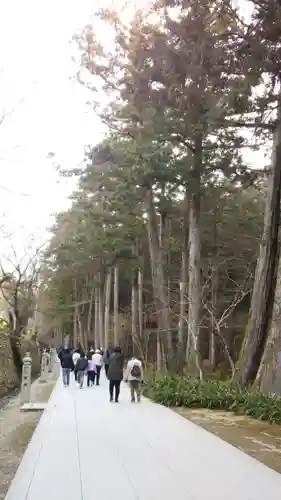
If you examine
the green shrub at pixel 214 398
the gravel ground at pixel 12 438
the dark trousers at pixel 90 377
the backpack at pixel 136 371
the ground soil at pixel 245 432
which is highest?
the backpack at pixel 136 371

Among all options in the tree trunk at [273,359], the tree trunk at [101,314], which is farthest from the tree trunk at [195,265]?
the tree trunk at [101,314]

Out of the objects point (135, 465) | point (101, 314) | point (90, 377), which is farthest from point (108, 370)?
point (101, 314)

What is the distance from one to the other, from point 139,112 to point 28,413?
8.71 m

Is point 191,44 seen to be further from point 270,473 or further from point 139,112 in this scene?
point 270,473

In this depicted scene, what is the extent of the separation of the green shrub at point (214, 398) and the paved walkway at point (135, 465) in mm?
1717

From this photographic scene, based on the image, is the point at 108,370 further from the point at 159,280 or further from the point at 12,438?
the point at 159,280

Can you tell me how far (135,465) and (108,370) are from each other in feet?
30.1

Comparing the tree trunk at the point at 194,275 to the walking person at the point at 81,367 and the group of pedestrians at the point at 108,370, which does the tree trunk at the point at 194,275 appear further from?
the walking person at the point at 81,367

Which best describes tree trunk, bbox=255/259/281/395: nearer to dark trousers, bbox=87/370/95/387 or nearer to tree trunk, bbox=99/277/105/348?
dark trousers, bbox=87/370/95/387

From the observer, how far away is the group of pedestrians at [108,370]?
16.7 metres

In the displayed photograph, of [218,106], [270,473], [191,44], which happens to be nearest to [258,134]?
[218,106]

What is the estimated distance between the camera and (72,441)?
10.2m

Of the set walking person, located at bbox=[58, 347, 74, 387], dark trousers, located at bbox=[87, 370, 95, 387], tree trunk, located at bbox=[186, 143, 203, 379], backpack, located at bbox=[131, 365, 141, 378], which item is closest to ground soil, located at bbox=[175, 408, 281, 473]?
backpack, located at bbox=[131, 365, 141, 378]

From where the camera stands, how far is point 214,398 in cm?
1566
